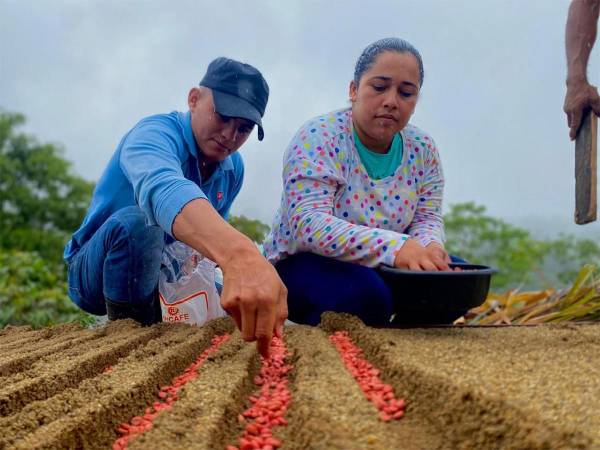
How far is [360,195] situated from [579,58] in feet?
3.41

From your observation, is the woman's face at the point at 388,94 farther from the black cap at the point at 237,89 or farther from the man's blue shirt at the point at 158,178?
the man's blue shirt at the point at 158,178

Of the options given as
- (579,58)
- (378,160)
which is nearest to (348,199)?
(378,160)

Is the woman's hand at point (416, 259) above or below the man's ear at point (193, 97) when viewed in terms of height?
below

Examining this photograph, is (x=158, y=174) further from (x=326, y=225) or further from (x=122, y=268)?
(x=122, y=268)

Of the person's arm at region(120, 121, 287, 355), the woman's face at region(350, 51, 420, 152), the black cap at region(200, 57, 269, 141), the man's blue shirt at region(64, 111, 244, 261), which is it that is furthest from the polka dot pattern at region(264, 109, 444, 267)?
the person's arm at region(120, 121, 287, 355)

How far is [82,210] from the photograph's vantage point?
44.9ft

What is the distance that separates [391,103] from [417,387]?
1281 mm

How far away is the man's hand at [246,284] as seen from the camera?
139 cm

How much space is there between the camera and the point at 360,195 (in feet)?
8.07

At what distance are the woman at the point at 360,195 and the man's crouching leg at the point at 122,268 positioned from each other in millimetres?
513

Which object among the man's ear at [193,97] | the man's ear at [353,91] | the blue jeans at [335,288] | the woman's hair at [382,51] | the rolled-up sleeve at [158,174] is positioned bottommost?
the blue jeans at [335,288]

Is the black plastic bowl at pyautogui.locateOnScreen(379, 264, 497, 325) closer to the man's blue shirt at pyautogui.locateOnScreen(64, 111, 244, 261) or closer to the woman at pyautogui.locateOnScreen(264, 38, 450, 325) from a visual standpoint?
the woman at pyautogui.locateOnScreen(264, 38, 450, 325)

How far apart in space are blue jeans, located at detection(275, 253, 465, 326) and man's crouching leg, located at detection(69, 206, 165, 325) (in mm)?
559

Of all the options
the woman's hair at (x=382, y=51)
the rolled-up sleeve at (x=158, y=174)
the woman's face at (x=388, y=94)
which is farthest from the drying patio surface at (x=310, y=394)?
the woman's hair at (x=382, y=51)
